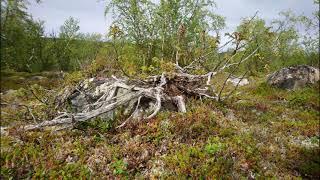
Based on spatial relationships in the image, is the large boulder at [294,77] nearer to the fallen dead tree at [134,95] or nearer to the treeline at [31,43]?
the fallen dead tree at [134,95]

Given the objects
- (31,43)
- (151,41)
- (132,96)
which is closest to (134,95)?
(132,96)

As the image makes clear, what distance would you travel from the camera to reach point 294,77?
70.9 feet

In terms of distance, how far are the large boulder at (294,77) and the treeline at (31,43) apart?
20.4 metres

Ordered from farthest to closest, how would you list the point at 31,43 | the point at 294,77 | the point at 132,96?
the point at 31,43 → the point at 294,77 → the point at 132,96

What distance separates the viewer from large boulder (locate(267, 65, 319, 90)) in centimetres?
2139

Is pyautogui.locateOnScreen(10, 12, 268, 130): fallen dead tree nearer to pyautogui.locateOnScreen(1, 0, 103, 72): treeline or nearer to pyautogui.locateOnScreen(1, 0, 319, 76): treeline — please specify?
pyautogui.locateOnScreen(1, 0, 319, 76): treeline

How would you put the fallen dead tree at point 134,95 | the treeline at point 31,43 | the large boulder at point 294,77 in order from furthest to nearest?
the treeline at point 31,43 → the large boulder at point 294,77 → the fallen dead tree at point 134,95

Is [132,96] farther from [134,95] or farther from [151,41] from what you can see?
[151,41]

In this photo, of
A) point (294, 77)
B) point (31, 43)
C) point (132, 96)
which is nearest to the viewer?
point (132, 96)

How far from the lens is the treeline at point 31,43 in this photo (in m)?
45.8

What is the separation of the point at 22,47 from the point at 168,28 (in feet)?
106

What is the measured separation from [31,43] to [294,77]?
44.5 meters

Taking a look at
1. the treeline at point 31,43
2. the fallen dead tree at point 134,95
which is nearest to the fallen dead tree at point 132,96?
the fallen dead tree at point 134,95

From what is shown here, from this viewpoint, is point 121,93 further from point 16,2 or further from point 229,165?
point 16,2
